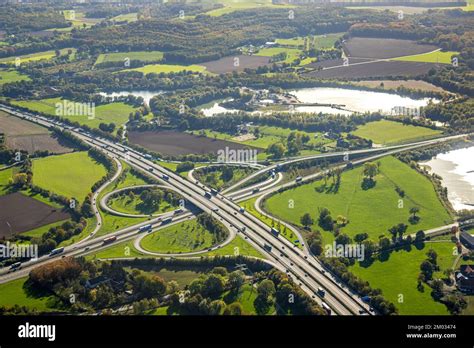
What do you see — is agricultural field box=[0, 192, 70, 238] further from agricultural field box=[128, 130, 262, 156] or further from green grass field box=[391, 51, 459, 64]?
green grass field box=[391, 51, 459, 64]

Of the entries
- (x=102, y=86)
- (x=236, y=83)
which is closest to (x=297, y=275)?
(x=236, y=83)

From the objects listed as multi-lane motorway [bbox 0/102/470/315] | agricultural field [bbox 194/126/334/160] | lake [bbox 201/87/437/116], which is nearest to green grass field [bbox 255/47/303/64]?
lake [bbox 201/87/437/116]

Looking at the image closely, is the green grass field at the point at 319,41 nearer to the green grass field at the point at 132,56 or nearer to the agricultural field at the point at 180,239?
the green grass field at the point at 132,56

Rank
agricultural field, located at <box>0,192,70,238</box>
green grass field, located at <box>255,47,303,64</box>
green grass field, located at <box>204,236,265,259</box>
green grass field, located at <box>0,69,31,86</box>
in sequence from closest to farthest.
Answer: green grass field, located at <box>204,236,265,259</box> → agricultural field, located at <box>0,192,70,238</box> → green grass field, located at <box>0,69,31,86</box> → green grass field, located at <box>255,47,303,64</box>

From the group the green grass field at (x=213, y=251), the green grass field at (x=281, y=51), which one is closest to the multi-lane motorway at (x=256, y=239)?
the green grass field at (x=213, y=251)

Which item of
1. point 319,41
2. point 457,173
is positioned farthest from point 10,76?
point 457,173
